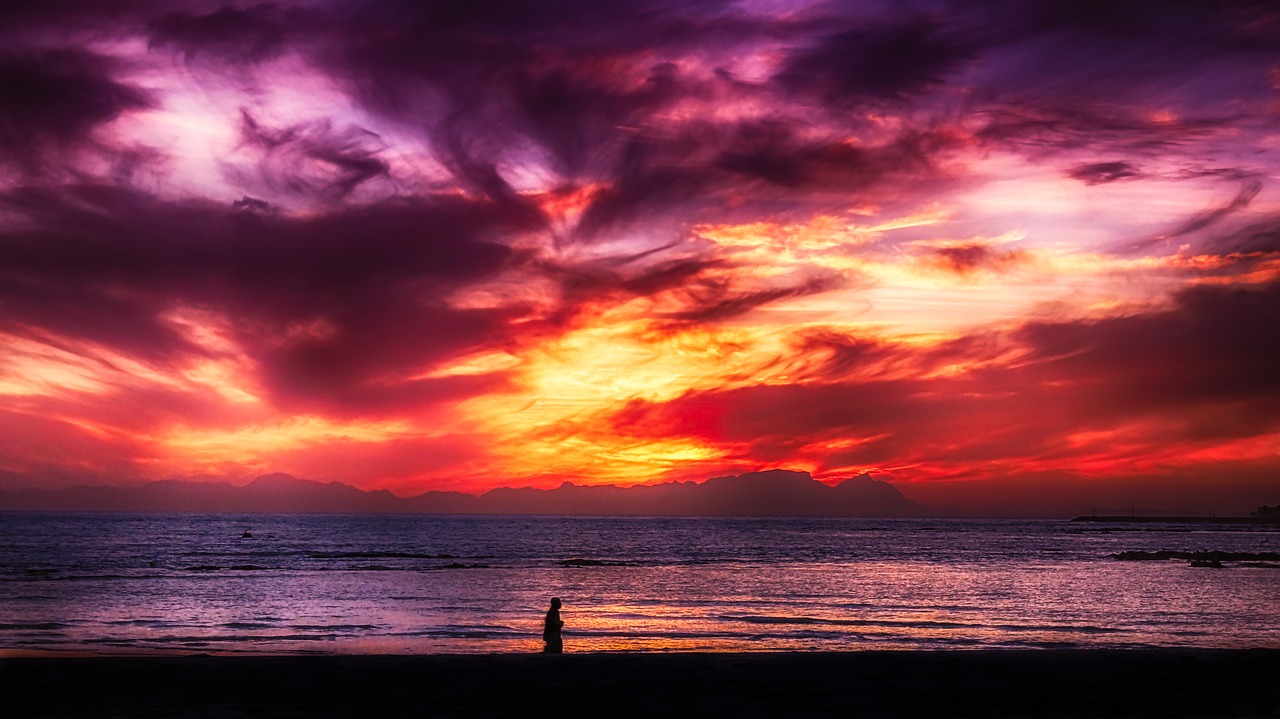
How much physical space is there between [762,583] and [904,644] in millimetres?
28852

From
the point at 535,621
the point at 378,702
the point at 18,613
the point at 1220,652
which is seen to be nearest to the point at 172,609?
the point at 18,613

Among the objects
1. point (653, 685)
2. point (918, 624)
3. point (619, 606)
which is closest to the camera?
point (653, 685)

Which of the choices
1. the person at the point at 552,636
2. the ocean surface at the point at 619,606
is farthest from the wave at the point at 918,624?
the person at the point at 552,636

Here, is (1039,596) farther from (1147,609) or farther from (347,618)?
(347,618)

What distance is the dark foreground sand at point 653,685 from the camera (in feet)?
53.6

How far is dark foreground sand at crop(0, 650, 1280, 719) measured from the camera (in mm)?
16344

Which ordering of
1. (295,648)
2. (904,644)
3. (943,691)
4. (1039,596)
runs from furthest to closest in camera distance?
(1039,596)
(904,644)
(295,648)
(943,691)

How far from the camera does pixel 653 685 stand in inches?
738

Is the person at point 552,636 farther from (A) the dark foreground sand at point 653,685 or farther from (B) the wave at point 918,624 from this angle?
(B) the wave at point 918,624

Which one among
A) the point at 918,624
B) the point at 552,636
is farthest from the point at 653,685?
the point at 918,624

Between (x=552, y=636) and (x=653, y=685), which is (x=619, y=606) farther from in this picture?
(x=653, y=685)

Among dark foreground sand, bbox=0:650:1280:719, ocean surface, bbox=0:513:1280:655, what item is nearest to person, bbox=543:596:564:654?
dark foreground sand, bbox=0:650:1280:719

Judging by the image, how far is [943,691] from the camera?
18.2 m

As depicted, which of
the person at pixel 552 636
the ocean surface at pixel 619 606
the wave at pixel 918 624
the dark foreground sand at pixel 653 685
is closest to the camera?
the dark foreground sand at pixel 653 685
